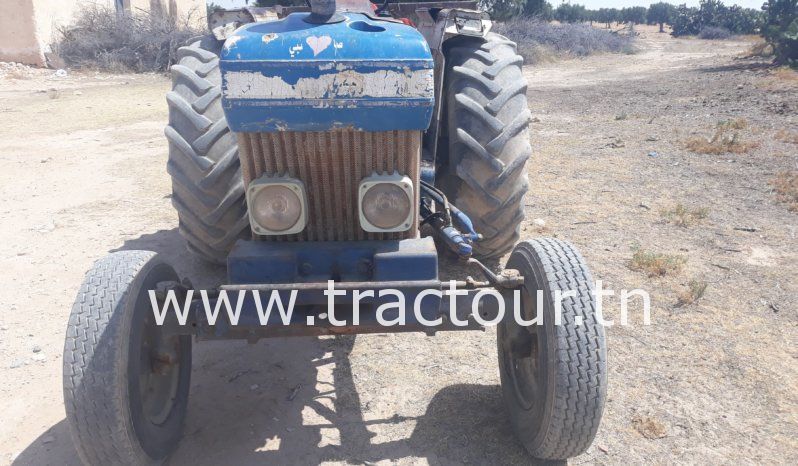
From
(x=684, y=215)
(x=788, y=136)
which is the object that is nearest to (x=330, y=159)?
(x=684, y=215)

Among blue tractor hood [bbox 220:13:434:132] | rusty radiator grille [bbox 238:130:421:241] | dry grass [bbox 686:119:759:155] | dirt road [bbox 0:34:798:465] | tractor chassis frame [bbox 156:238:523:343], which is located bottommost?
dirt road [bbox 0:34:798:465]

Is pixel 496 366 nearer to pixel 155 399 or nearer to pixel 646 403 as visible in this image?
pixel 646 403

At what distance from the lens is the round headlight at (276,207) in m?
2.76

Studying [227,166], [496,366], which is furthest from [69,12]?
[496,366]

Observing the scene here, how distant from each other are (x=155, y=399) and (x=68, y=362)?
1.96ft

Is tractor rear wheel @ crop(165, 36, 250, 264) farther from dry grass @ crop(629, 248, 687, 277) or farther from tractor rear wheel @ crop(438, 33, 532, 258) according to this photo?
dry grass @ crop(629, 248, 687, 277)

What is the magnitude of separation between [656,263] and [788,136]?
19.4 feet

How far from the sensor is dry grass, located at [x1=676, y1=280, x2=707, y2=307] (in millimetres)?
4358

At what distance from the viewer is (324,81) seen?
8.45ft

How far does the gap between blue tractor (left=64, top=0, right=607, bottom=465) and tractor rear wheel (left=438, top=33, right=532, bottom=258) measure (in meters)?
0.68

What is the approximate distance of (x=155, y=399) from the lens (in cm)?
294

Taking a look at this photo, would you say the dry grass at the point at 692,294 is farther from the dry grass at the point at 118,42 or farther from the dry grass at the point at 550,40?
the dry grass at the point at 550,40

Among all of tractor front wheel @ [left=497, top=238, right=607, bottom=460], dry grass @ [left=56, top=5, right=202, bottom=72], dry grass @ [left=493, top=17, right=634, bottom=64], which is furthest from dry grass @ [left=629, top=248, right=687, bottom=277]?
dry grass @ [left=493, top=17, right=634, bottom=64]

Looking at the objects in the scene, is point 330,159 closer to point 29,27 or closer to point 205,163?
point 205,163
